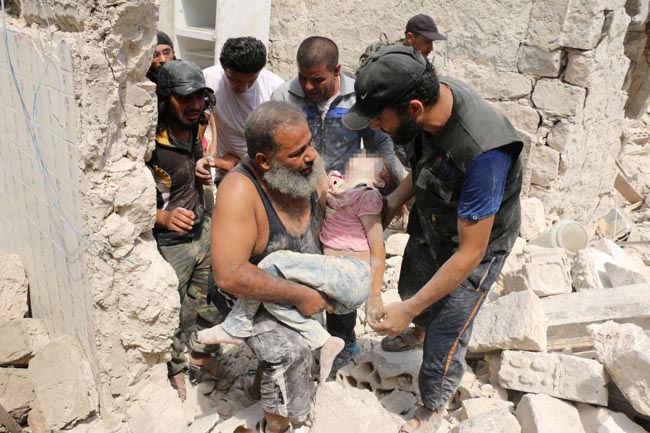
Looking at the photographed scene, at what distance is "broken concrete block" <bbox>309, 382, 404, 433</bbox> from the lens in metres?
2.98

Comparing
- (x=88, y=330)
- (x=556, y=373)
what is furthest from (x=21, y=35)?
(x=556, y=373)

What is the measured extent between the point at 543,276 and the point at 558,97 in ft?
6.73

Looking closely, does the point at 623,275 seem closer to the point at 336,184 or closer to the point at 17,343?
the point at 336,184

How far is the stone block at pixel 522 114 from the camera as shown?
5590 mm

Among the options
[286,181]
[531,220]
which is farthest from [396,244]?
[286,181]

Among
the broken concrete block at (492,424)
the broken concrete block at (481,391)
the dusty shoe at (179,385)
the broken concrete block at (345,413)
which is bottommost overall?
the dusty shoe at (179,385)

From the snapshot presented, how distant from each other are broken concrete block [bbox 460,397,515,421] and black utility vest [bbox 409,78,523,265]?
3.20 ft

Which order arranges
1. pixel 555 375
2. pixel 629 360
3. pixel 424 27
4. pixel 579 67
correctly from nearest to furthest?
pixel 629 360, pixel 555 375, pixel 579 67, pixel 424 27

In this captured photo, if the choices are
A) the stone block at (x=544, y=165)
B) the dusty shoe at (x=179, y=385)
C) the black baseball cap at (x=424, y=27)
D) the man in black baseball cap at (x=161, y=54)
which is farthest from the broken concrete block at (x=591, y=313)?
the man in black baseball cap at (x=161, y=54)

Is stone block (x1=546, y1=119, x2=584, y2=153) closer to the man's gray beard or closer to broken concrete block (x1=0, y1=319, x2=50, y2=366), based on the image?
the man's gray beard

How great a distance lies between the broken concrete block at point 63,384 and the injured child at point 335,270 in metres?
0.81

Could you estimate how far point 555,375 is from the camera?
3.35 m

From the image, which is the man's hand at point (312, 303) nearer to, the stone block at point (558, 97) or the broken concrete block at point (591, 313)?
the broken concrete block at point (591, 313)

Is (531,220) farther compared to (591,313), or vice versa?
(531,220)
